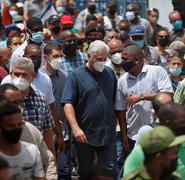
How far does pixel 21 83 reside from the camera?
880 cm

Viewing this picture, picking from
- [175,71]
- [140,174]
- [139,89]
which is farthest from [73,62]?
[140,174]

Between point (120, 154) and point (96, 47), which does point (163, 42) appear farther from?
point (96, 47)

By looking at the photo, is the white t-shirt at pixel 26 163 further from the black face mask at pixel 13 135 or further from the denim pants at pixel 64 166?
the denim pants at pixel 64 166

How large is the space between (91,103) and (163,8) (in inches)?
511

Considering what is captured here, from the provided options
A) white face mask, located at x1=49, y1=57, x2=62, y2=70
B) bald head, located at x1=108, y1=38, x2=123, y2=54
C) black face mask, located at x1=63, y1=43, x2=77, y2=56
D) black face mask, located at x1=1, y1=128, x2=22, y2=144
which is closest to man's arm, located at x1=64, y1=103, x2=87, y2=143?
white face mask, located at x1=49, y1=57, x2=62, y2=70

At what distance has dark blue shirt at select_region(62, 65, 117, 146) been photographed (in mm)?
10320

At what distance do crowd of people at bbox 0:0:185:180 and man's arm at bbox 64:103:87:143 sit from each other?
0.01 metres

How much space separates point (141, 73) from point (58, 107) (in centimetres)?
124

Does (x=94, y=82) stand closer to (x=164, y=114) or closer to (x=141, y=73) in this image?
Result: (x=141, y=73)

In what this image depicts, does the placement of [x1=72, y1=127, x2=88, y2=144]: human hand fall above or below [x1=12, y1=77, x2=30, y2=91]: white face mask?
below

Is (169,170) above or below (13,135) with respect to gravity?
below

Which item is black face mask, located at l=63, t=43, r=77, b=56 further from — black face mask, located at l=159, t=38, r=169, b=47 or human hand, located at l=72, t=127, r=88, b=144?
black face mask, located at l=159, t=38, r=169, b=47

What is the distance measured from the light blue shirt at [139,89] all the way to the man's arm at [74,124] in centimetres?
69

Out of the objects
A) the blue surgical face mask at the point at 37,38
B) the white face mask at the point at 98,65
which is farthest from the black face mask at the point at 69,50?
the white face mask at the point at 98,65
